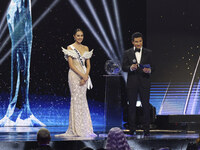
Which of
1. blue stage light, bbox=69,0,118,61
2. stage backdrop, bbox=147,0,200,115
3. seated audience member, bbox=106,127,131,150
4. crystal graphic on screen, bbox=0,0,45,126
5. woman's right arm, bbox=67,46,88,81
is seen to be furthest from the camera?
blue stage light, bbox=69,0,118,61

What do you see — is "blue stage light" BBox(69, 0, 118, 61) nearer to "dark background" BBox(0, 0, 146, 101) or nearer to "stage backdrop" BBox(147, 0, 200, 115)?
"dark background" BBox(0, 0, 146, 101)

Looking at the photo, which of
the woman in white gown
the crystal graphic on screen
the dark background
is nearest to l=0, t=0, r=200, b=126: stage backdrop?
the dark background

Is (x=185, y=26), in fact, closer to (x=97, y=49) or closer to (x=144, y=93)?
(x=97, y=49)

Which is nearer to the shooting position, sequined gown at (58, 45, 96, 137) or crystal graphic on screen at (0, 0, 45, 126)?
sequined gown at (58, 45, 96, 137)

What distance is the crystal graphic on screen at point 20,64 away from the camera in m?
8.32

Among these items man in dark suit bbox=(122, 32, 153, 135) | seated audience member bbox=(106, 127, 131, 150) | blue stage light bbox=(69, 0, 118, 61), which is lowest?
seated audience member bbox=(106, 127, 131, 150)

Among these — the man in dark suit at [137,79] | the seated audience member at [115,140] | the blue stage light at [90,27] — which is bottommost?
the seated audience member at [115,140]

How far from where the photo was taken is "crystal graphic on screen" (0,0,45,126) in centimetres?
832

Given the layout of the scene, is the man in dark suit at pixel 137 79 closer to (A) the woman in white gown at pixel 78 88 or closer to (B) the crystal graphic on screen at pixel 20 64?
(A) the woman in white gown at pixel 78 88

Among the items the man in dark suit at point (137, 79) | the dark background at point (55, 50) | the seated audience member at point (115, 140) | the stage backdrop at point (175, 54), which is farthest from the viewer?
the stage backdrop at point (175, 54)

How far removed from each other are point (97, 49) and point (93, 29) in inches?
18.5

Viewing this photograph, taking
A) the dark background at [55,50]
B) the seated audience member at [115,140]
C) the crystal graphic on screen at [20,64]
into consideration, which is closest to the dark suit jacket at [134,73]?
the seated audience member at [115,140]

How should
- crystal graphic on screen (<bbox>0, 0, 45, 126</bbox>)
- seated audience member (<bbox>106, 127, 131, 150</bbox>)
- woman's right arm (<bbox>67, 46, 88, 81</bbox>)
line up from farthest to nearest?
1. crystal graphic on screen (<bbox>0, 0, 45, 126</bbox>)
2. woman's right arm (<bbox>67, 46, 88, 81</bbox>)
3. seated audience member (<bbox>106, 127, 131, 150</bbox>)

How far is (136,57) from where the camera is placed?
18.9 feet
